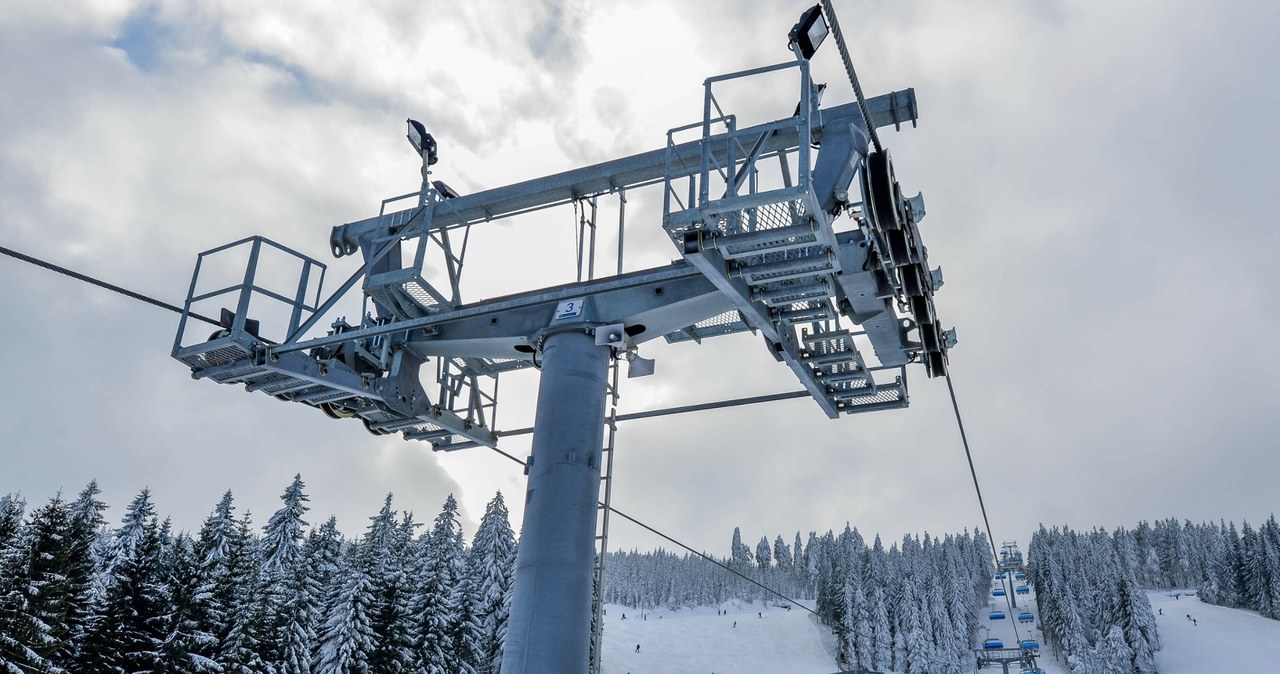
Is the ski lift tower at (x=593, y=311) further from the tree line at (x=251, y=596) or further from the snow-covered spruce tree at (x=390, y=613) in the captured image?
the snow-covered spruce tree at (x=390, y=613)

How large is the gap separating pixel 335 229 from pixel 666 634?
122 metres

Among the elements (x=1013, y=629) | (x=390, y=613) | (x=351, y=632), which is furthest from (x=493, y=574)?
(x=1013, y=629)

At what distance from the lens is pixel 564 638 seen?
1098 centimetres

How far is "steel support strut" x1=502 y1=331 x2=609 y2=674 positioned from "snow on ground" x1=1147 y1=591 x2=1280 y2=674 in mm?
118416

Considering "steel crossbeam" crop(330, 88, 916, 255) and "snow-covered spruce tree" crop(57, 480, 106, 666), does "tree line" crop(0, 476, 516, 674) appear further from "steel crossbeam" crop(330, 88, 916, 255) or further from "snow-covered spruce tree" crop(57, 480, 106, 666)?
"steel crossbeam" crop(330, 88, 916, 255)

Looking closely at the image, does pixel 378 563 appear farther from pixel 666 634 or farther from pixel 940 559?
pixel 940 559

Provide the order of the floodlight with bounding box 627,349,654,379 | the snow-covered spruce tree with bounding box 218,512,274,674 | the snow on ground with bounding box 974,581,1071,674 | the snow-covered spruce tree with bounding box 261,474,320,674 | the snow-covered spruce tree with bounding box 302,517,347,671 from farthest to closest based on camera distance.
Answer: the snow on ground with bounding box 974,581,1071,674
the snow-covered spruce tree with bounding box 302,517,347,671
the snow-covered spruce tree with bounding box 261,474,320,674
the snow-covered spruce tree with bounding box 218,512,274,674
the floodlight with bounding box 627,349,654,379

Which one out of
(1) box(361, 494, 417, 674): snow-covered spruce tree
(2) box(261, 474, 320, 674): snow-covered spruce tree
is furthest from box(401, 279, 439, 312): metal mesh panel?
(1) box(361, 494, 417, 674): snow-covered spruce tree

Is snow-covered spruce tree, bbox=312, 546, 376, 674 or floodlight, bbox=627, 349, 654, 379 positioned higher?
floodlight, bbox=627, 349, 654, 379

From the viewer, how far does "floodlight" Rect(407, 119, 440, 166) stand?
49.3 feet

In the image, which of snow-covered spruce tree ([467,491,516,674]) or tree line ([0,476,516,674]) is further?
snow-covered spruce tree ([467,491,516,674])

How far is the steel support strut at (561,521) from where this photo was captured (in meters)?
11.0

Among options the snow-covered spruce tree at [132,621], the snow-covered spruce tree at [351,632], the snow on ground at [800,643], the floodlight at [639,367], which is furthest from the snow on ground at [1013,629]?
the floodlight at [639,367]

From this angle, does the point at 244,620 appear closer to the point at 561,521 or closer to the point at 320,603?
the point at 320,603
